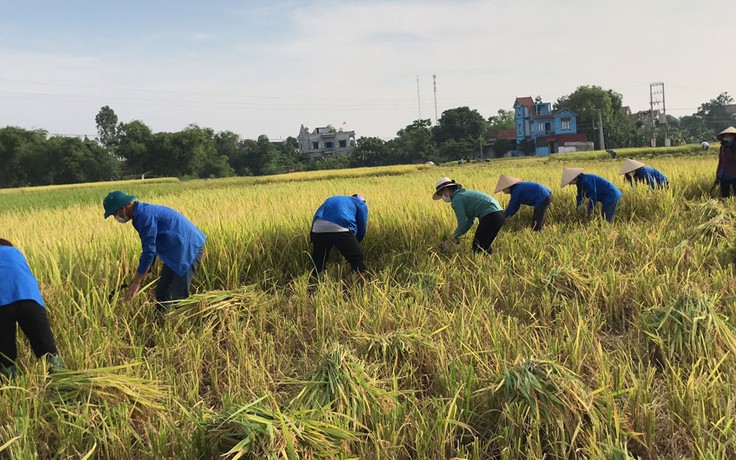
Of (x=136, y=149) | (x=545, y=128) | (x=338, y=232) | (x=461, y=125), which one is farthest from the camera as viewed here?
(x=461, y=125)

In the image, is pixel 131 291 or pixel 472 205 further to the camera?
pixel 472 205

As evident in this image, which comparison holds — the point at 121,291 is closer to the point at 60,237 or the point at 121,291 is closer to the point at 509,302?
the point at 60,237

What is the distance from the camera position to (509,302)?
3090 mm

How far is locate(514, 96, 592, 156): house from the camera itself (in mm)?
45188

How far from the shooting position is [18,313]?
7.24 ft

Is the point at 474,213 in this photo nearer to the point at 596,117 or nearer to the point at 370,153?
the point at 370,153

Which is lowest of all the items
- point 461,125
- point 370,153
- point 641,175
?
point 641,175

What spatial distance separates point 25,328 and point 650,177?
23.1 ft

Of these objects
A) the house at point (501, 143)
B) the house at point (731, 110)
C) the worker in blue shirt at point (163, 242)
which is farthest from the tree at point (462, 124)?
the house at point (731, 110)

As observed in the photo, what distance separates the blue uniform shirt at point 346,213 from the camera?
150 inches

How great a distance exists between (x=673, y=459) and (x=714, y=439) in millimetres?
173

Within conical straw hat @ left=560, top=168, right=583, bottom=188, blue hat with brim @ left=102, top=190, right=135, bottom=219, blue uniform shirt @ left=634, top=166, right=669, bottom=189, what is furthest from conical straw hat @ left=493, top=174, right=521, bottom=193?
blue hat with brim @ left=102, top=190, right=135, bottom=219

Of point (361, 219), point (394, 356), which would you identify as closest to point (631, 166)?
point (361, 219)

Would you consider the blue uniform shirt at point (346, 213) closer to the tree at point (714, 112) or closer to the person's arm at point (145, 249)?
the person's arm at point (145, 249)
